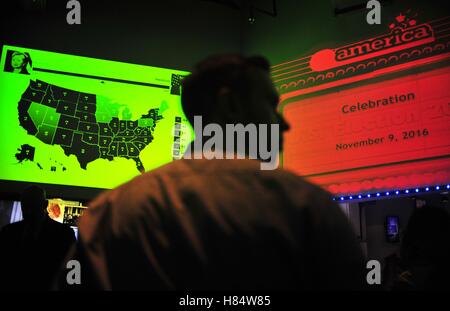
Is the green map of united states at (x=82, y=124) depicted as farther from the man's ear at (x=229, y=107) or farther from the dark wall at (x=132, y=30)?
the man's ear at (x=229, y=107)

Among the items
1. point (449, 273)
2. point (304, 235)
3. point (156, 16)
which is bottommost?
point (449, 273)

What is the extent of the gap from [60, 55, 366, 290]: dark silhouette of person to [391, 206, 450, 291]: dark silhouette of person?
1013 mm

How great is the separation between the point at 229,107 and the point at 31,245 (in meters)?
2.20

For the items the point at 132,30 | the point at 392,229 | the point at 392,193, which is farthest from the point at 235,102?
the point at 392,229

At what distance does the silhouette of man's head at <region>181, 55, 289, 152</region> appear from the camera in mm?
993

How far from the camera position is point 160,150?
4148mm

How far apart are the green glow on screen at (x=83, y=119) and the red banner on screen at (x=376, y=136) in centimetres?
117

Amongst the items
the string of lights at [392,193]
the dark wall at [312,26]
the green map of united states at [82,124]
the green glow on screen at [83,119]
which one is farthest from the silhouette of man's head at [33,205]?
the dark wall at [312,26]

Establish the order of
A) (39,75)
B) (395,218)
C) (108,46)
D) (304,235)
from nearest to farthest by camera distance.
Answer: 1. (304,235)
2. (39,75)
3. (108,46)
4. (395,218)

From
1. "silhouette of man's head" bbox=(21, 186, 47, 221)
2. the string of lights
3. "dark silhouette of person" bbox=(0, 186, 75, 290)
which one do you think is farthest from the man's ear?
the string of lights

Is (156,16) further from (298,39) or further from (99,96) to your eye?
(298,39)

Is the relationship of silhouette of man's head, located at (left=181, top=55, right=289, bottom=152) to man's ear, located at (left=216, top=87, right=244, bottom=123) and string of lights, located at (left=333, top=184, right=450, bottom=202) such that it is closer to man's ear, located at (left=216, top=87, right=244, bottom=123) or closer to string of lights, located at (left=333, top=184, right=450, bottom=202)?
man's ear, located at (left=216, top=87, right=244, bottom=123)

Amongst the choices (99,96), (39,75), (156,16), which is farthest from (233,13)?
(39,75)
